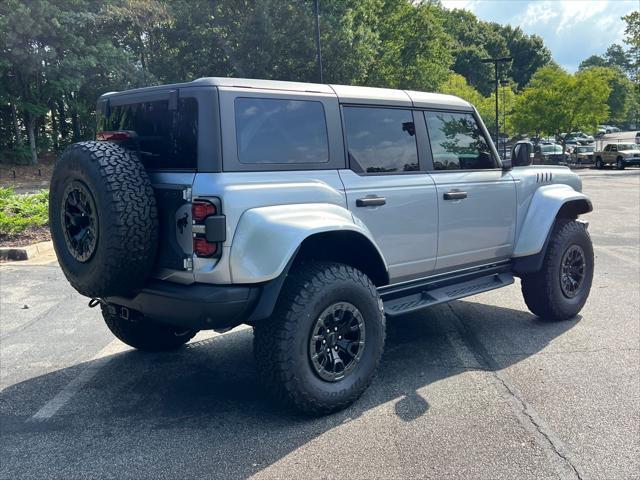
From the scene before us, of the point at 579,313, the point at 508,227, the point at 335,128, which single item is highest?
the point at 335,128

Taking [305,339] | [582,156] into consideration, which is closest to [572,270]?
[305,339]

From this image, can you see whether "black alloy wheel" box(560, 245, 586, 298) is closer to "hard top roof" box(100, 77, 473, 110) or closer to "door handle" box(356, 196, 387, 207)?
"hard top roof" box(100, 77, 473, 110)

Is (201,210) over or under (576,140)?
under

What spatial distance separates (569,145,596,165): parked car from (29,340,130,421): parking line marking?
4154 cm

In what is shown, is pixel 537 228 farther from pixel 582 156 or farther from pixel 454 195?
pixel 582 156

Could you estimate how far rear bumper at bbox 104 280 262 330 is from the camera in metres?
3.20

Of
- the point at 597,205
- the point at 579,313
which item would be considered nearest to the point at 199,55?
the point at 597,205

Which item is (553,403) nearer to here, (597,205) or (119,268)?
(119,268)

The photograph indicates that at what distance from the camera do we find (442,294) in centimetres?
457

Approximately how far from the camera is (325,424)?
3.53 meters

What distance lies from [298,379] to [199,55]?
27.8m

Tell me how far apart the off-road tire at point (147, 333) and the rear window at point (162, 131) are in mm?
1414

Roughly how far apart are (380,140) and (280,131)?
909 millimetres

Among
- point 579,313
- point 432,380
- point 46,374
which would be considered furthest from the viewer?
point 579,313
